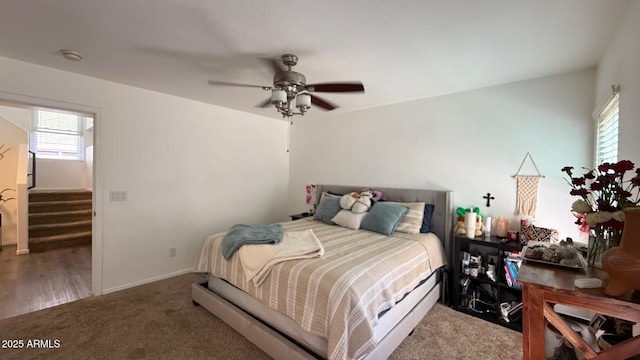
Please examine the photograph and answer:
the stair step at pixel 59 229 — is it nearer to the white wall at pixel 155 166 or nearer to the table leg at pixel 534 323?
the white wall at pixel 155 166

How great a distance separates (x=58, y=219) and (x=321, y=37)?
6.36 m

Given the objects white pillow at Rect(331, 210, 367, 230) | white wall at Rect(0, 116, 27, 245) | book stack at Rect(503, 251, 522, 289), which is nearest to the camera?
book stack at Rect(503, 251, 522, 289)

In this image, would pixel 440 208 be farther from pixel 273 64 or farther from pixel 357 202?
pixel 273 64

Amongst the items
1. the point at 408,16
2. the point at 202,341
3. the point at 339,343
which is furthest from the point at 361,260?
the point at 408,16

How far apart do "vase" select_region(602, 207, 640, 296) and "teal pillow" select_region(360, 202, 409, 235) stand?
6.73 feet

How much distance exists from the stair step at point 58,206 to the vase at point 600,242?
7.75m

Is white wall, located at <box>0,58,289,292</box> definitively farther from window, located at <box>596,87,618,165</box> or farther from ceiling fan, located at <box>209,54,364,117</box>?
window, located at <box>596,87,618,165</box>

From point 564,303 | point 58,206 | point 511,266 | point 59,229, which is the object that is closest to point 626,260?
point 564,303

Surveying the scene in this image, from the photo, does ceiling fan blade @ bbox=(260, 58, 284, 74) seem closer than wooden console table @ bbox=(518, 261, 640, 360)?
No

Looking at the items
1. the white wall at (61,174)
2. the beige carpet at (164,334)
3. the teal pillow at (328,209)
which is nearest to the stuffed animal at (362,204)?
the teal pillow at (328,209)

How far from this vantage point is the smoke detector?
2311 mm

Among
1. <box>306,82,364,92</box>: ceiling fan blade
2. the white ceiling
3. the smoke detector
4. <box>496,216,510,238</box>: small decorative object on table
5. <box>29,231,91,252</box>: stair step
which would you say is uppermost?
the white ceiling

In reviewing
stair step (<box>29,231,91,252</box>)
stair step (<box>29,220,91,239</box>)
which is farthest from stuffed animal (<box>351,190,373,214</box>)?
stair step (<box>29,220,91,239</box>)

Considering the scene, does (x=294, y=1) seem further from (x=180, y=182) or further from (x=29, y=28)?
(x=180, y=182)
